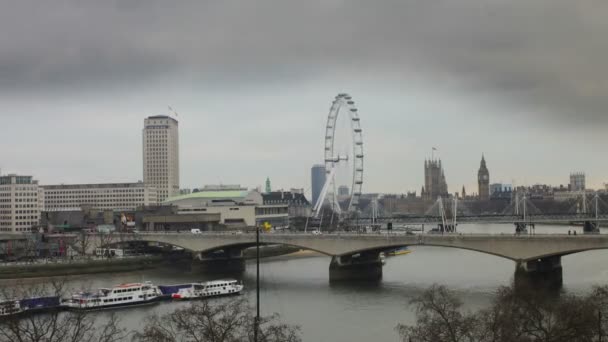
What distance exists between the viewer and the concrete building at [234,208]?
90938 millimetres

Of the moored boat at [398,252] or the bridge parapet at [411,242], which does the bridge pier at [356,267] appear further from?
the moored boat at [398,252]

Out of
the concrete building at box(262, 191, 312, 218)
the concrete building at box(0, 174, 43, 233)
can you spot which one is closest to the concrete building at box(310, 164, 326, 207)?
the concrete building at box(262, 191, 312, 218)

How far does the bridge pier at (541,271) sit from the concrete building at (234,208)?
47.3 metres

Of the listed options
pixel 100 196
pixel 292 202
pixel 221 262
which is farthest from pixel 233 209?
pixel 100 196

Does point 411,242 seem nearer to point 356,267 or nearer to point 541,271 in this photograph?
point 356,267

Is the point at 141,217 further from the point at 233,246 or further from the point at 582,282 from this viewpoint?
the point at 582,282

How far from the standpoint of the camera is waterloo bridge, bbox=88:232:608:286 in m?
42.4

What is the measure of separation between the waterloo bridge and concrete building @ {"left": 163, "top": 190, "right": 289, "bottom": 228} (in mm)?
25304

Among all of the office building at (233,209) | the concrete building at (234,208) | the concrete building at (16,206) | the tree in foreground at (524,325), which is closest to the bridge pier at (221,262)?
the office building at (233,209)

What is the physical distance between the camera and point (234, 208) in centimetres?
9144

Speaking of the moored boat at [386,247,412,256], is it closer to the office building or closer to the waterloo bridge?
the waterloo bridge

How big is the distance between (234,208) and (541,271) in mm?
52698

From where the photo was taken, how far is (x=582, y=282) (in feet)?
139

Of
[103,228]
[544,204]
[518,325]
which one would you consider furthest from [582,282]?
[544,204]
